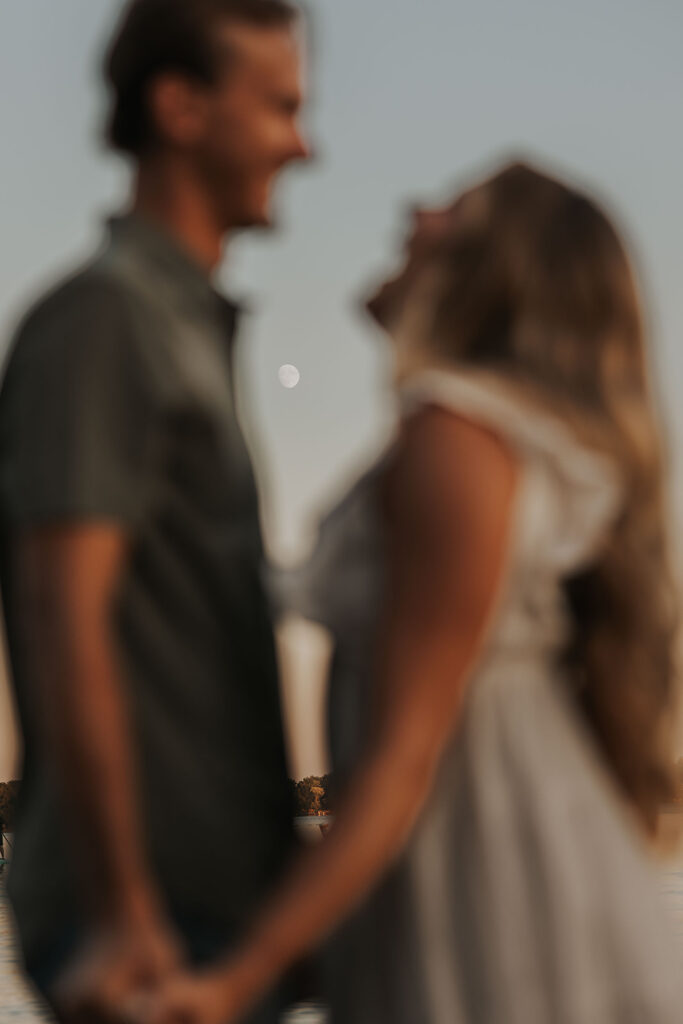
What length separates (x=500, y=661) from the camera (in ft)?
7.68

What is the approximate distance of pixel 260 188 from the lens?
2562mm

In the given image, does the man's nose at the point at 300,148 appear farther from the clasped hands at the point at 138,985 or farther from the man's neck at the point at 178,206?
the clasped hands at the point at 138,985

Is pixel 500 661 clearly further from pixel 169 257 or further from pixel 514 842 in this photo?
pixel 169 257

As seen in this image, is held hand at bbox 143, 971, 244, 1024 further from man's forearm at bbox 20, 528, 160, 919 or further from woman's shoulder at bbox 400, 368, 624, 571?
woman's shoulder at bbox 400, 368, 624, 571

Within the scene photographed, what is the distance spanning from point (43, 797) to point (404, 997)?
61cm

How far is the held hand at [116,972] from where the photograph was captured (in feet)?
6.80

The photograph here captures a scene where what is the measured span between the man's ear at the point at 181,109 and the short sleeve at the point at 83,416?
1.05ft

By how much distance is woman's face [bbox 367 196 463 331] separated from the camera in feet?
8.05

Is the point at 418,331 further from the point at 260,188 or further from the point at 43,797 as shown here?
the point at 43,797

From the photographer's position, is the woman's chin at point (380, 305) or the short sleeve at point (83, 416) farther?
the woman's chin at point (380, 305)

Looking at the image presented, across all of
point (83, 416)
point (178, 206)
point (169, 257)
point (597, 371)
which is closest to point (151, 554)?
point (83, 416)

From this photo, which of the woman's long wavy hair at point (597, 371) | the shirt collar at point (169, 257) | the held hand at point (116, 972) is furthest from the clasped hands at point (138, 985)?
the shirt collar at point (169, 257)

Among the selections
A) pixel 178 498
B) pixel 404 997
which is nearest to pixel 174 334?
pixel 178 498

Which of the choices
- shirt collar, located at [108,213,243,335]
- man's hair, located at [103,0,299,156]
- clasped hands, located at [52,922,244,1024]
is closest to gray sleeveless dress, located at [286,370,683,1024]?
clasped hands, located at [52,922,244,1024]
